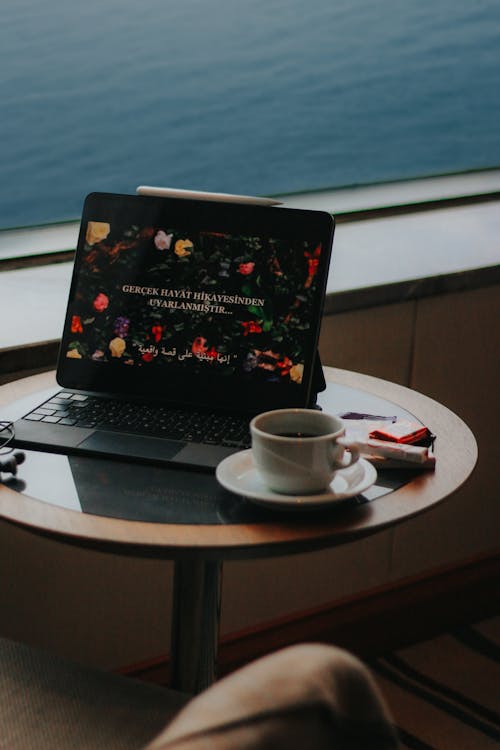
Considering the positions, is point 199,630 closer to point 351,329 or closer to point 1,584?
point 1,584

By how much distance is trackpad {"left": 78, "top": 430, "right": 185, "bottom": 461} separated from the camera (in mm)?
1029

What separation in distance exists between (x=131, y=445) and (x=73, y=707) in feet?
0.89

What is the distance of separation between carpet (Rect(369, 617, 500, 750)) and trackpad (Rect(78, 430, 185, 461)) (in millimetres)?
872

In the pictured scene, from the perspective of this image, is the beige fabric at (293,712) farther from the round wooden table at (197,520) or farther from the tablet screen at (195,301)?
the tablet screen at (195,301)

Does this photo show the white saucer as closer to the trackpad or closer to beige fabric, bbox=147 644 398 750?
the trackpad

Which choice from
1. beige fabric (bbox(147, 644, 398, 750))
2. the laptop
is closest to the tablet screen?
the laptop

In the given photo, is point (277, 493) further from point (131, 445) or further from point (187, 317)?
point (187, 317)

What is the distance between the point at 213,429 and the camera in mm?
1102

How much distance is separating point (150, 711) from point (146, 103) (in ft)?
4.55

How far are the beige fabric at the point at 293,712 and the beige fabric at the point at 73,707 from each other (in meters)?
0.53

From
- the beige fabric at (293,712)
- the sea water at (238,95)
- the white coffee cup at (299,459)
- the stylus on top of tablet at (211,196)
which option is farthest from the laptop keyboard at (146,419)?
the sea water at (238,95)

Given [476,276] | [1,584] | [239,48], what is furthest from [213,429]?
[239,48]

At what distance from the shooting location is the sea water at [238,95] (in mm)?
1836

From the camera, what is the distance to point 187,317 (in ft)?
3.85
